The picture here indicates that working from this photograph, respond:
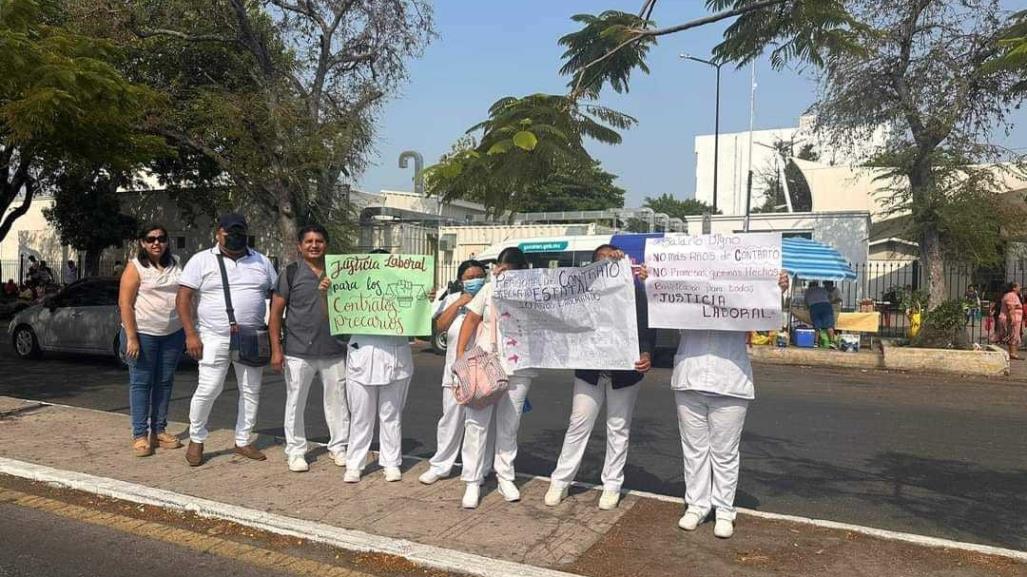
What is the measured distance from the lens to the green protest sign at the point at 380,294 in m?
5.73

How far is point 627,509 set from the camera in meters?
5.29

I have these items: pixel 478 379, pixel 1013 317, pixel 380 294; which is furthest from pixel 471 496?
pixel 1013 317

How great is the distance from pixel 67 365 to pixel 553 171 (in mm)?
11016

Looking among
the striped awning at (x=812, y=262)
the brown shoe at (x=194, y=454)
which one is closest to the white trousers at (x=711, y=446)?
the brown shoe at (x=194, y=454)

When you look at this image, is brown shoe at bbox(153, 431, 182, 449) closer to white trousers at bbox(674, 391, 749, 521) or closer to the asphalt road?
the asphalt road

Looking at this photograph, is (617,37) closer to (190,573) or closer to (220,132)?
(190,573)

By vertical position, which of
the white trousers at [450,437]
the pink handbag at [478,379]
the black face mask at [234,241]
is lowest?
the white trousers at [450,437]

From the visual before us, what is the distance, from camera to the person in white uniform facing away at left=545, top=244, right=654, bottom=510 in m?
5.19

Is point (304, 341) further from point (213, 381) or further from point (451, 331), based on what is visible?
point (451, 331)

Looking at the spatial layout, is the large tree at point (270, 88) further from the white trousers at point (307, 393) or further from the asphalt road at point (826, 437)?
the white trousers at point (307, 393)

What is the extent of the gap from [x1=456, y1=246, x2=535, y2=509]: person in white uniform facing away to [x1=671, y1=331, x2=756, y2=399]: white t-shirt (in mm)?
1094

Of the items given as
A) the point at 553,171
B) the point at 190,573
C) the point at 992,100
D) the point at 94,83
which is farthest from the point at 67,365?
the point at 992,100

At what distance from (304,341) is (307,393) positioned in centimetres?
39

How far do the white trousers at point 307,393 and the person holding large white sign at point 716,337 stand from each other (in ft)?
7.83
